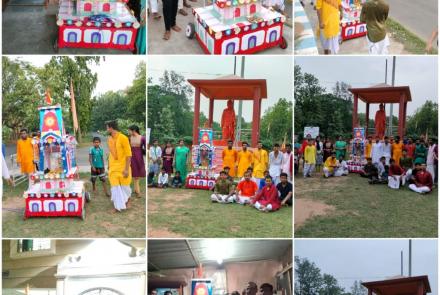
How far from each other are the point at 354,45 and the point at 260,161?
4.32 ft

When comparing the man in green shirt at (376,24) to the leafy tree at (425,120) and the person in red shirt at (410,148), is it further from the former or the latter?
the person in red shirt at (410,148)

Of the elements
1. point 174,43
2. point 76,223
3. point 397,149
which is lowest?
point 76,223

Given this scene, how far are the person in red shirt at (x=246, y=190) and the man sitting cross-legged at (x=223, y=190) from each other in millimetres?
59

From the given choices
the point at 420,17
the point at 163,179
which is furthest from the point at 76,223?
the point at 420,17

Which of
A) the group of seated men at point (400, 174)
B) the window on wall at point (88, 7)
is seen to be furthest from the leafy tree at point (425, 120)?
the window on wall at point (88, 7)

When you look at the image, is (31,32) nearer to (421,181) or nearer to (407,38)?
(407,38)

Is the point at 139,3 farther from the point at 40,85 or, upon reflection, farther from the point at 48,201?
the point at 48,201

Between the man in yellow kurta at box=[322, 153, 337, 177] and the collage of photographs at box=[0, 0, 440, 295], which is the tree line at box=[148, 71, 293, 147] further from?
the man in yellow kurta at box=[322, 153, 337, 177]

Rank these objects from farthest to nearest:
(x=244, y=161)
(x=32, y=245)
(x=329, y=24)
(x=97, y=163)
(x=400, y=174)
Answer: (x=400, y=174), (x=244, y=161), (x=329, y=24), (x=97, y=163), (x=32, y=245)

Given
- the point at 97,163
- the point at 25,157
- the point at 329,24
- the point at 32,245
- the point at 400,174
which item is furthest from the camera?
the point at 400,174

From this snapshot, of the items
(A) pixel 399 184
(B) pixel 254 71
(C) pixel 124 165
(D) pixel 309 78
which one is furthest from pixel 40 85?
(A) pixel 399 184

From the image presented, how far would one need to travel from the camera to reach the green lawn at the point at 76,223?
4133 mm

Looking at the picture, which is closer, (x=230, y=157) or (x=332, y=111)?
(x=332, y=111)

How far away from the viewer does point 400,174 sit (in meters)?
4.68
